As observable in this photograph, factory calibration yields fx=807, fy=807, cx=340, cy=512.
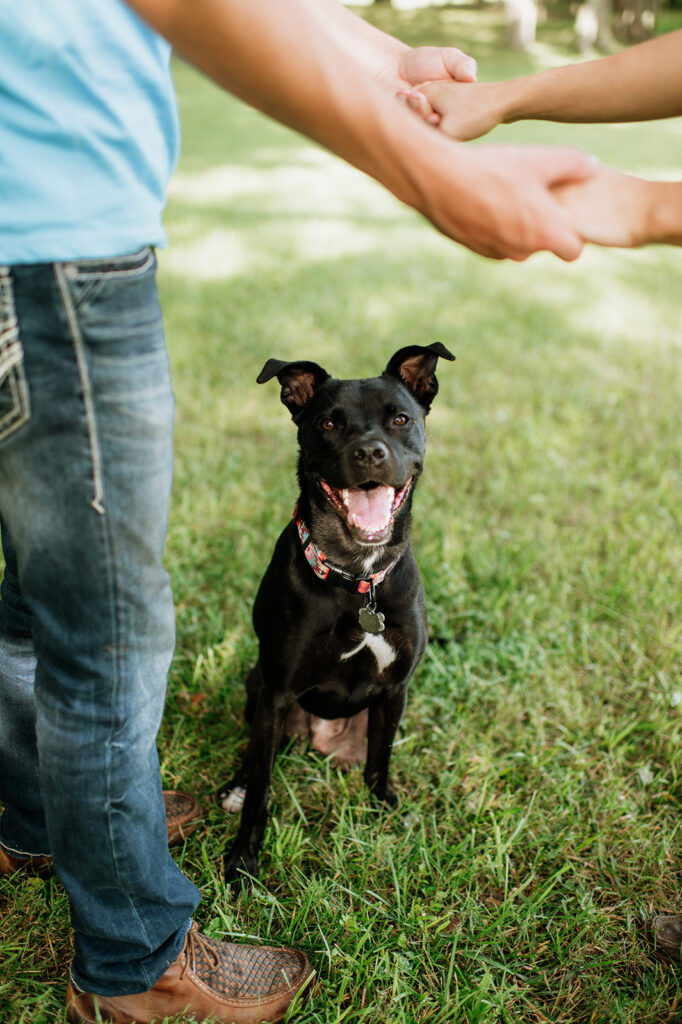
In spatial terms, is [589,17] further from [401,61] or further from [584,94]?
[584,94]

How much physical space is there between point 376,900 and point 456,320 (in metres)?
5.31

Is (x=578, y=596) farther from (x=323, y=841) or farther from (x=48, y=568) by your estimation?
(x=48, y=568)

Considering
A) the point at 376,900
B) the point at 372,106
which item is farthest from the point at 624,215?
the point at 376,900

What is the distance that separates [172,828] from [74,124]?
1.99 m

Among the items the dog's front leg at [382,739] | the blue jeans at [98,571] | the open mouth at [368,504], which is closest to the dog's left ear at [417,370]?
the open mouth at [368,504]

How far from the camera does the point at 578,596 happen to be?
12.2 ft

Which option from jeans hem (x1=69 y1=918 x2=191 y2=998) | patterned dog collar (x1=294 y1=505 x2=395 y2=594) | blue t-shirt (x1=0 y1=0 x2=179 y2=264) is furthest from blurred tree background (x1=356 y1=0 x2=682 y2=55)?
jeans hem (x1=69 y1=918 x2=191 y2=998)

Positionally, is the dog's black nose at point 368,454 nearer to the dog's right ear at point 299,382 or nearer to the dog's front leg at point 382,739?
the dog's right ear at point 299,382

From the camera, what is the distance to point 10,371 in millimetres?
1235

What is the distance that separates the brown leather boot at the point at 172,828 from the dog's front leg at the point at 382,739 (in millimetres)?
580

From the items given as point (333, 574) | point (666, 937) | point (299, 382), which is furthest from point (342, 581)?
point (666, 937)

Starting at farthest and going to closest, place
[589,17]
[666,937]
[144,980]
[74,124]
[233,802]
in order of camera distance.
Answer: [589,17], [233,802], [666,937], [144,980], [74,124]

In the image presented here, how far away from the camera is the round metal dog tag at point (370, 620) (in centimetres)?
239

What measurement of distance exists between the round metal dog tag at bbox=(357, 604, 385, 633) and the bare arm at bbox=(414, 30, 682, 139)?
4.29ft
